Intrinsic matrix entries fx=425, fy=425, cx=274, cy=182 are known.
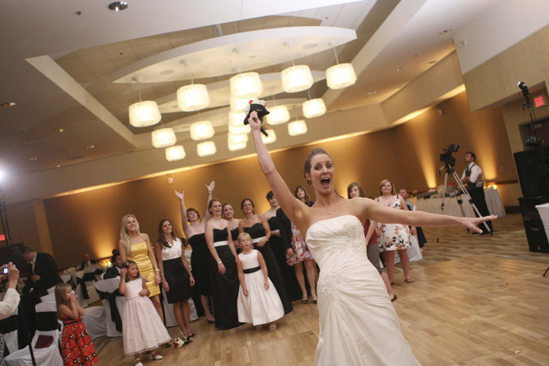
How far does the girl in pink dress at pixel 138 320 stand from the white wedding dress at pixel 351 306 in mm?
2980

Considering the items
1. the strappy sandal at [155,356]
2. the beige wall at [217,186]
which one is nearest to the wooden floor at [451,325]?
the strappy sandal at [155,356]

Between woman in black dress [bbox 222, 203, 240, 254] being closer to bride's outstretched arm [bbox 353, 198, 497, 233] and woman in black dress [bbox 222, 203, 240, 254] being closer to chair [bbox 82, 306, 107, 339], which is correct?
chair [bbox 82, 306, 107, 339]

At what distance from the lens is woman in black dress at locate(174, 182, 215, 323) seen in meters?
5.75

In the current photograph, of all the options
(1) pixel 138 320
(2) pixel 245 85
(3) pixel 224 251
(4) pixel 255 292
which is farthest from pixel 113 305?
(2) pixel 245 85

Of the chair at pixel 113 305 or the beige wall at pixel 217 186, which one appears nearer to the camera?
the chair at pixel 113 305

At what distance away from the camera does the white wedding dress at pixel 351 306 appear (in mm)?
1831

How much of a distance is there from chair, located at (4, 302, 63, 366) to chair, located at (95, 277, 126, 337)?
165 centimetres

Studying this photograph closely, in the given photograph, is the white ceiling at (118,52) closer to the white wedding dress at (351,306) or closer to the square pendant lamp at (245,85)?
the square pendant lamp at (245,85)

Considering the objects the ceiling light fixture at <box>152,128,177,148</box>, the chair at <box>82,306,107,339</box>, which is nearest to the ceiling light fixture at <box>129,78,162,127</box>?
the ceiling light fixture at <box>152,128,177,148</box>

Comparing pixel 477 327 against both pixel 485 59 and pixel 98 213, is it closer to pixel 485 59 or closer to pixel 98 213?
pixel 485 59

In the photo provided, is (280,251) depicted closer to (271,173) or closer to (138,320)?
(138,320)

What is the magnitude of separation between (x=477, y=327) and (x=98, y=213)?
1331 cm

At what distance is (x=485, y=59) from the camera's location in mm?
7867

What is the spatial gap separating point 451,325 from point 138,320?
10.1 ft
